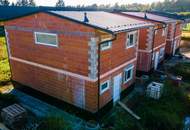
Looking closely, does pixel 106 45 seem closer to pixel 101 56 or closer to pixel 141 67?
pixel 101 56

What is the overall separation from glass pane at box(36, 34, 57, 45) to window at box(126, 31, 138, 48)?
557cm

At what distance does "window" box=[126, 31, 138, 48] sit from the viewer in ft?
47.0

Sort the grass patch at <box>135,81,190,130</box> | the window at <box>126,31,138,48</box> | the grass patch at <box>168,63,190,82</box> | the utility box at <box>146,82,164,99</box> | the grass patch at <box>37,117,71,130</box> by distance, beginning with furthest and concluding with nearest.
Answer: the grass patch at <box>168,63,190,82</box> → the utility box at <box>146,82,164,99</box> → the window at <box>126,31,138,48</box> → the grass patch at <box>135,81,190,130</box> → the grass patch at <box>37,117,71,130</box>

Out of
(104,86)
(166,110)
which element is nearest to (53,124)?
(104,86)

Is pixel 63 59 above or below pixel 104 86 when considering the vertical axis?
Answer: above

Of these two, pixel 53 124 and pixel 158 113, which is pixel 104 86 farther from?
pixel 158 113

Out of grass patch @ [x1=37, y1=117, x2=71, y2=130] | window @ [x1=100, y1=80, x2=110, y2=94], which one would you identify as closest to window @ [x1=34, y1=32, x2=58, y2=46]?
window @ [x1=100, y1=80, x2=110, y2=94]

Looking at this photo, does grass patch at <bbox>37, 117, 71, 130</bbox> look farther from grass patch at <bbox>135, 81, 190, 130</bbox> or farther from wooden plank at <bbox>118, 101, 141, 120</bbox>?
grass patch at <bbox>135, 81, 190, 130</bbox>

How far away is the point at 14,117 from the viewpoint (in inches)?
422

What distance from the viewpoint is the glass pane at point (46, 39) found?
12.0m

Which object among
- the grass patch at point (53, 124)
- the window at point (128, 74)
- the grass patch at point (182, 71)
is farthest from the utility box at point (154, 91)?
the grass patch at point (53, 124)

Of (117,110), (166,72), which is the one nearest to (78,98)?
(117,110)

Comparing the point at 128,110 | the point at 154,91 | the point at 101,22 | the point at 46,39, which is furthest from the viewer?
the point at 154,91

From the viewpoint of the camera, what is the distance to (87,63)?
428 inches
